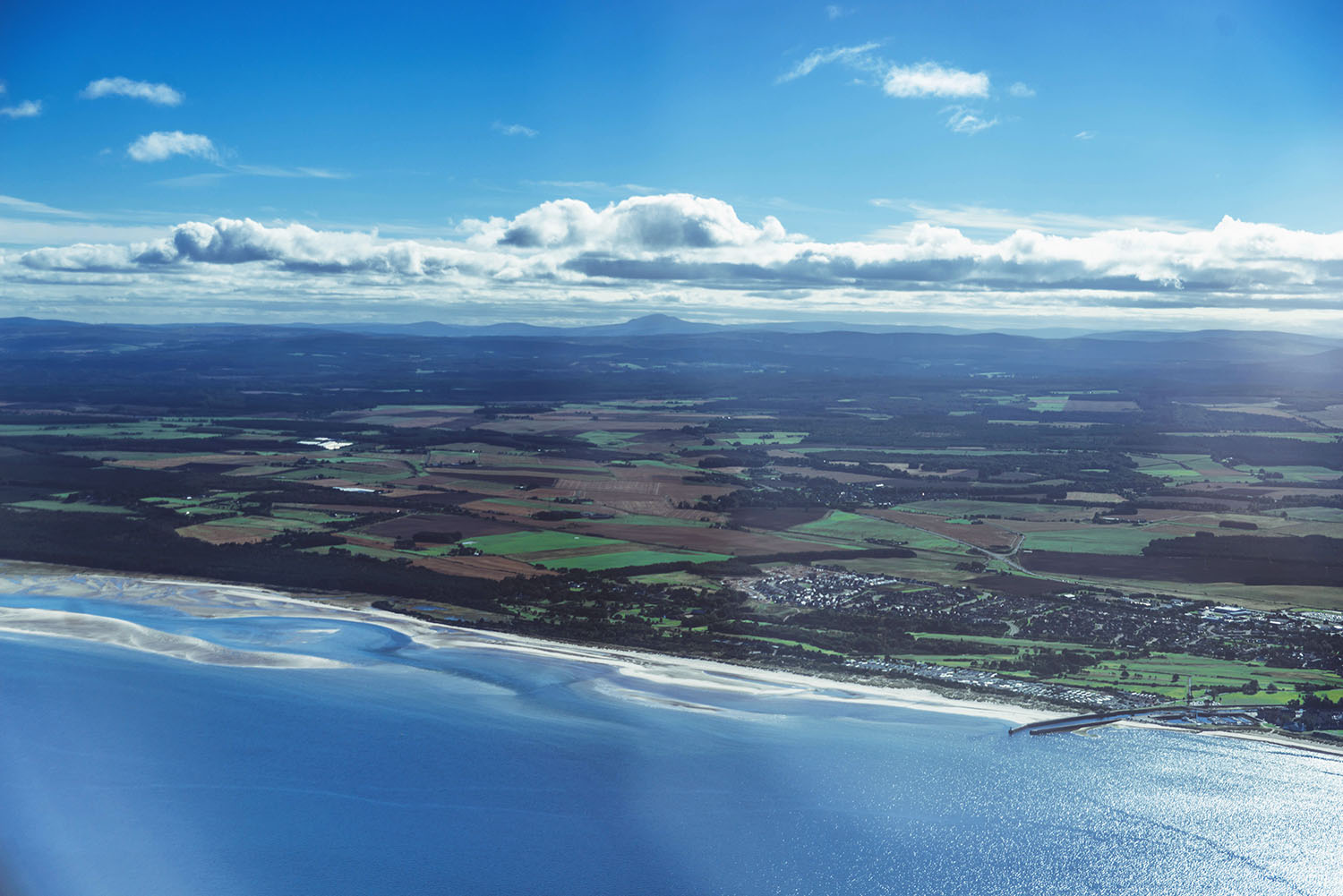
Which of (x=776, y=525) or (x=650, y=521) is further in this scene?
(x=650, y=521)

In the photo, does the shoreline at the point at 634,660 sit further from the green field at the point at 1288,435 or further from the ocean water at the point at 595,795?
the green field at the point at 1288,435

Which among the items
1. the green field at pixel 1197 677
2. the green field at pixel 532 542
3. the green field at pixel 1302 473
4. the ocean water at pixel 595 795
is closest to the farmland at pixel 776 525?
the green field at pixel 1197 677

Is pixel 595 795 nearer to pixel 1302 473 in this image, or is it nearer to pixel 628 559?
pixel 628 559

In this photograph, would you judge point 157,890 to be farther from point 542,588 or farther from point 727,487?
point 727,487

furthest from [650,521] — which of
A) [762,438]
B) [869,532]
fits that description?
[762,438]

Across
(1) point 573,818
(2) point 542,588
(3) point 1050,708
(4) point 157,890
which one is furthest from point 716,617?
(4) point 157,890

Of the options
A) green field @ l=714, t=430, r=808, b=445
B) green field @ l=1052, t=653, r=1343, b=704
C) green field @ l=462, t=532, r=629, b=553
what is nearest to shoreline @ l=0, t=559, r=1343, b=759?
green field @ l=1052, t=653, r=1343, b=704

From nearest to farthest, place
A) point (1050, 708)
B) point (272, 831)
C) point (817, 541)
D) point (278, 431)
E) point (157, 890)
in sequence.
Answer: point (157, 890) → point (272, 831) → point (1050, 708) → point (817, 541) → point (278, 431)
